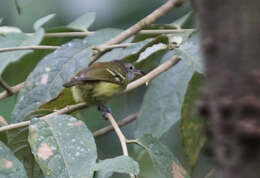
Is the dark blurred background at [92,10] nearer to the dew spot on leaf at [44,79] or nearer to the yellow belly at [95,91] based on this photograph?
the yellow belly at [95,91]

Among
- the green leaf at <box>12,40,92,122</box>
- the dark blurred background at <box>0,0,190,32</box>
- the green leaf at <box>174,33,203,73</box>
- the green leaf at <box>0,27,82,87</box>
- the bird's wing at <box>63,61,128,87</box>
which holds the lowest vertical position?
the dark blurred background at <box>0,0,190,32</box>

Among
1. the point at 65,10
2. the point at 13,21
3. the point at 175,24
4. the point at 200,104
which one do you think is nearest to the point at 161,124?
Answer: the point at 175,24

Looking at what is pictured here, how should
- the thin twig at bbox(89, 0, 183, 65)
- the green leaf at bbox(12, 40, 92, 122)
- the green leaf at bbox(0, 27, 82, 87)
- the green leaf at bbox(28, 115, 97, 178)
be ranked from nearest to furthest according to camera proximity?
the green leaf at bbox(28, 115, 97, 178)
the green leaf at bbox(12, 40, 92, 122)
the thin twig at bbox(89, 0, 183, 65)
the green leaf at bbox(0, 27, 82, 87)

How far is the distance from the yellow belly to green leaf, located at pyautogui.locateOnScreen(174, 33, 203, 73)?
607 mm

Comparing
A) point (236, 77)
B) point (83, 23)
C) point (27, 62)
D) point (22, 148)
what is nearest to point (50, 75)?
point (22, 148)

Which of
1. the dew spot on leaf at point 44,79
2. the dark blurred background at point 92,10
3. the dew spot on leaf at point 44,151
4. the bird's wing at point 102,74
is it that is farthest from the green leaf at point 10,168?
the dark blurred background at point 92,10

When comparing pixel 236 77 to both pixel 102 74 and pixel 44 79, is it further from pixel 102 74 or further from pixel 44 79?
pixel 102 74

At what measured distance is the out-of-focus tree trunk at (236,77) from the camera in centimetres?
47

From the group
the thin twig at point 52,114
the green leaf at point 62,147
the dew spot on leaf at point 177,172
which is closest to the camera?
the green leaf at point 62,147

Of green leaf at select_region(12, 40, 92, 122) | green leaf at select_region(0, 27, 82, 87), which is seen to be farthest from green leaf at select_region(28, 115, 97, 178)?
green leaf at select_region(0, 27, 82, 87)

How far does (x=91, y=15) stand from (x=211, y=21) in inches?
108

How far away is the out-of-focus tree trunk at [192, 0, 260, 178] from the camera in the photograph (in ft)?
1.55

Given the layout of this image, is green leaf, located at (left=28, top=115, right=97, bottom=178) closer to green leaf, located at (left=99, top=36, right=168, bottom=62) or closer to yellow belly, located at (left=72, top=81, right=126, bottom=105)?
green leaf, located at (left=99, top=36, right=168, bottom=62)

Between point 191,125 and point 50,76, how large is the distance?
0.70m
